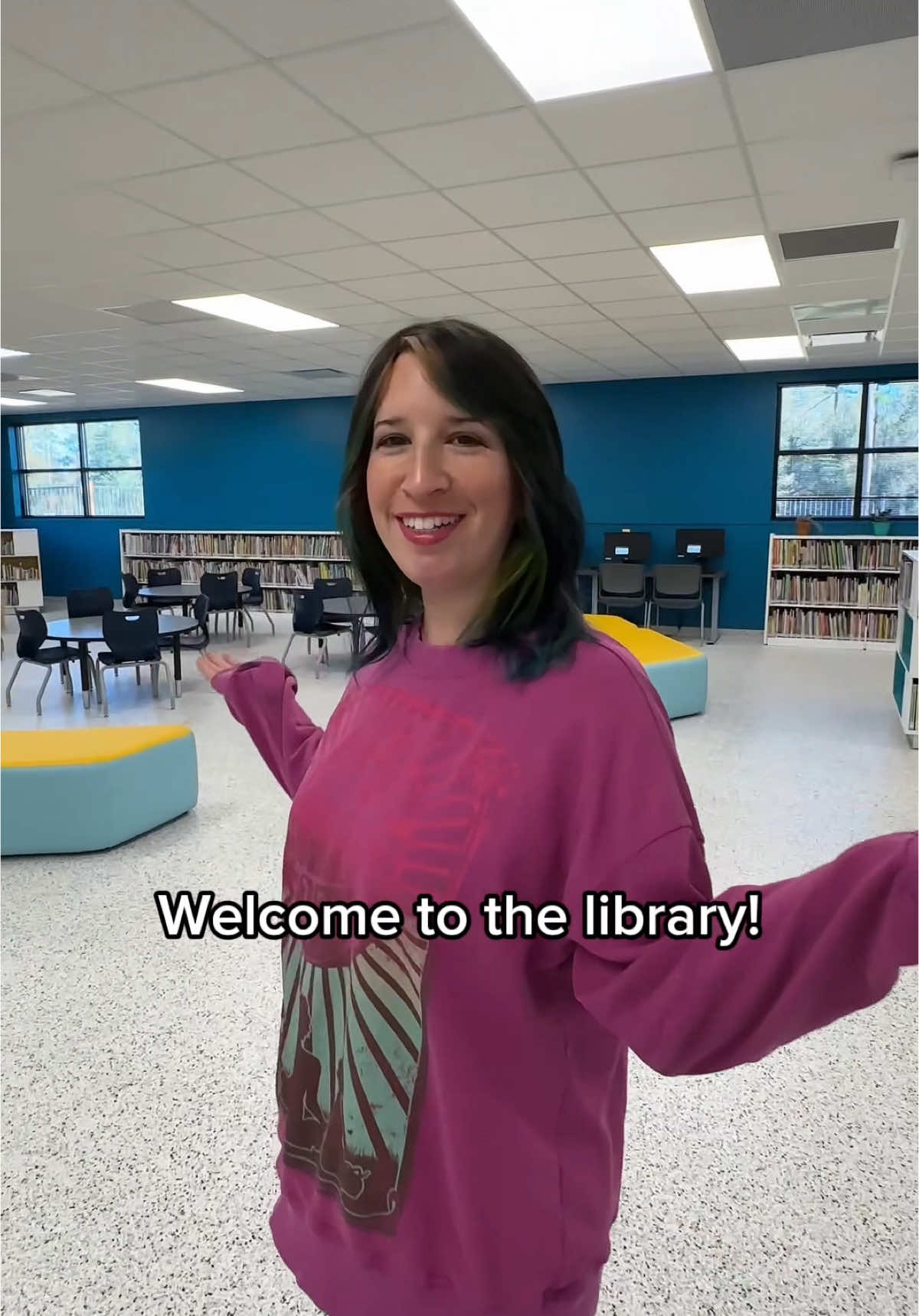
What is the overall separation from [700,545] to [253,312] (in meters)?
5.72

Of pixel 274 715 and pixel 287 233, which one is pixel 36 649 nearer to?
pixel 287 233

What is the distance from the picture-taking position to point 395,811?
0.90 meters

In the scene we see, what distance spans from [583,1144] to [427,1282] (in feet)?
0.74

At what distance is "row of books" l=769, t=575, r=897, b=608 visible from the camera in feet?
30.4

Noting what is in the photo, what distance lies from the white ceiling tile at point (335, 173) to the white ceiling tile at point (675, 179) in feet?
2.81

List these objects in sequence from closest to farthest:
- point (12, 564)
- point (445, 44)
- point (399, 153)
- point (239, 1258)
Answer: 1. point (239, 1258)
2. point (445, 44)
3. point (399, 153)
4. point (12, 564)

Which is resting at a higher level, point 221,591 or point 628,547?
point 628,547

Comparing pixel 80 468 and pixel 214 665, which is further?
pixel 80 468

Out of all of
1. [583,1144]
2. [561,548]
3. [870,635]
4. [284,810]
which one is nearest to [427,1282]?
[583,1144]

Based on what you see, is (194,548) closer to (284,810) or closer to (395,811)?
(284,810)

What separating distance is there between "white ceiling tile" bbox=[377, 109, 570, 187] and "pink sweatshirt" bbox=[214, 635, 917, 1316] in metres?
3.00

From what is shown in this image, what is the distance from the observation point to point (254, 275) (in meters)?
5.40

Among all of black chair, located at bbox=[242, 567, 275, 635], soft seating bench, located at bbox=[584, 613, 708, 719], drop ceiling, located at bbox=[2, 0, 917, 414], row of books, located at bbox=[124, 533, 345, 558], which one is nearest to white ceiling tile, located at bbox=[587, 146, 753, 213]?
drop ceiling, located at bbox=[2, 0, 917, 414]

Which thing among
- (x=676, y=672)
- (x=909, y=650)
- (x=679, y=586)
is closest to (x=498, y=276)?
(x=676, y=672)
